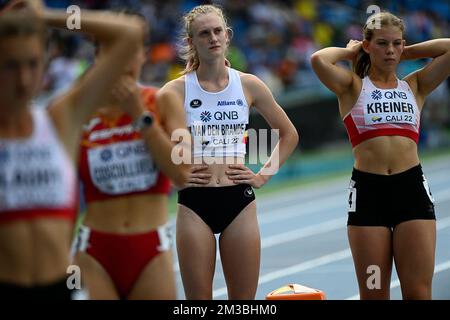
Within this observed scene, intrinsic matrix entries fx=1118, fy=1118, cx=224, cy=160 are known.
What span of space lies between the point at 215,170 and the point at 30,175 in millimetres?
2836

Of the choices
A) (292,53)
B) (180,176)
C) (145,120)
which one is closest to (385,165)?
(180,176)

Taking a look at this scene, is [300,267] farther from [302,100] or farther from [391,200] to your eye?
[302,100]

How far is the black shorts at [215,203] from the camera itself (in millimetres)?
7246

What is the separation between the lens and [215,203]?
725 cm

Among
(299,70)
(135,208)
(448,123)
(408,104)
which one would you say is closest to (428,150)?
(448,123)

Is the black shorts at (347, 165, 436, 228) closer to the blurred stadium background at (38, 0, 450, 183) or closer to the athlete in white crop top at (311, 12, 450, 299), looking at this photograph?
the athlete in white crop top at (311, 12, 450, 299)

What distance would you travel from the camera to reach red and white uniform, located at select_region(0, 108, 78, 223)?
4590 mm

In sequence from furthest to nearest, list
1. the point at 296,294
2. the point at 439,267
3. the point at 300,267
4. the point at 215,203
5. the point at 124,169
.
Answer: the point at 300,267 → the point at 439,267 → the point at 296,294 → the point at 215,203 → the point at 124,169

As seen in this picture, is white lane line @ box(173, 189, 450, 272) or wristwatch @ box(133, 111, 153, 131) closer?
wristwatch @ box(133, 111, 153, 131)

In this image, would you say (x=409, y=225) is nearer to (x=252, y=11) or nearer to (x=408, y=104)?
(x=408, y=104)

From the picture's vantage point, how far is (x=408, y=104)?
7.55 metres

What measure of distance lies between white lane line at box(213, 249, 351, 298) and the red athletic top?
4.93 m

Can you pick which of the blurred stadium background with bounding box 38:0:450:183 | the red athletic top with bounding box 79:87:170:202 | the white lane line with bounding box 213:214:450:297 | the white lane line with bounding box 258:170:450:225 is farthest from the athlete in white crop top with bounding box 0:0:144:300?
the blurred stadium background with bounding box 38:0:450:183

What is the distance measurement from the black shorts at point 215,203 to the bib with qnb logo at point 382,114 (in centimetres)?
93
